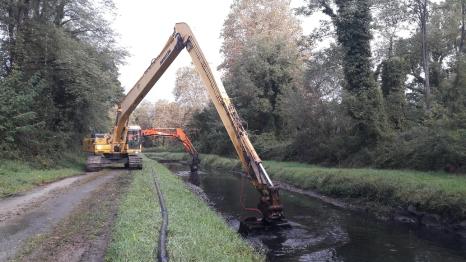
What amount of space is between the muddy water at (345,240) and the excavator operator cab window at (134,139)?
37.8 ft

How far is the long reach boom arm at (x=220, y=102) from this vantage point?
1429 cm

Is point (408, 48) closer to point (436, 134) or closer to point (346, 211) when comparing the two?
point (436, 134)

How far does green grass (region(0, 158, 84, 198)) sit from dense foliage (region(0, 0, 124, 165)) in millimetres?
1046

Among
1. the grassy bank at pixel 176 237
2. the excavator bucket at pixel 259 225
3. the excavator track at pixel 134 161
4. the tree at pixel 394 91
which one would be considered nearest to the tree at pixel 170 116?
the excavator track at pixel 134 161

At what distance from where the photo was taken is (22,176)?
20031 mm

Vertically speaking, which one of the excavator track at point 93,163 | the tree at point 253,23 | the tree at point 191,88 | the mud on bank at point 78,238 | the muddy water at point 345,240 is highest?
the tree at point 253,23

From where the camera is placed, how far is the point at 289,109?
32.4 m

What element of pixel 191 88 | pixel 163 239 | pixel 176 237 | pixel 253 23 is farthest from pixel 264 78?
pixel 191 88

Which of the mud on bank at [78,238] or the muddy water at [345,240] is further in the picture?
the muddy water at [345,240]

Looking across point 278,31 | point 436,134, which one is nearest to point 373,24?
point 436,134

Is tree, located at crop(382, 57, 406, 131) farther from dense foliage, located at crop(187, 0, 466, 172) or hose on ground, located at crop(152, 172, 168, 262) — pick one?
hose on ground, located at crop(152, 172, 168, 262)

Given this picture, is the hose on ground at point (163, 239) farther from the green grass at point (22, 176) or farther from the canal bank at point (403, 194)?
the canal bank at point (403, 194)

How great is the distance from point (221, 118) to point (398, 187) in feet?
24.2

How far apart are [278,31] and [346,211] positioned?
115 ft
